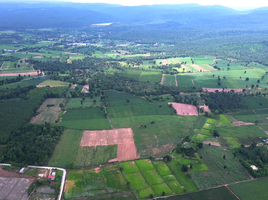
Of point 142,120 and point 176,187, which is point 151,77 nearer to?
point 142,120

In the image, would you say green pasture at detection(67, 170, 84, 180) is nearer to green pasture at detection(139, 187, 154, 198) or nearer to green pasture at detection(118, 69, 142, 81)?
green pasture at detection(139, 187, 154, 198)

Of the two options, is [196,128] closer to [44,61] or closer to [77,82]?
[77,82]

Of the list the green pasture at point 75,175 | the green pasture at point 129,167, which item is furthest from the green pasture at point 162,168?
the green pasture at point 75,175

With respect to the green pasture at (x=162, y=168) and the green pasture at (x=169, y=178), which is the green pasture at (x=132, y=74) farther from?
the green pasture at (x=169, y=178)

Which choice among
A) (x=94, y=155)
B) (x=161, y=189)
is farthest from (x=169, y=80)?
(x=161, y=189)

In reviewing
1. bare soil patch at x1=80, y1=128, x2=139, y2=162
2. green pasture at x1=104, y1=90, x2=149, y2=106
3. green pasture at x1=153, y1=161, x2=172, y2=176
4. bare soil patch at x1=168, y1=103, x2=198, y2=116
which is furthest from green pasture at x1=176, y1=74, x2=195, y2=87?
green pasture at x1=153, y1=161, x2=172, y2=176

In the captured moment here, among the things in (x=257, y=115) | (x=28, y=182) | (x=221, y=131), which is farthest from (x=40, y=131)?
(x=257, y=115)
